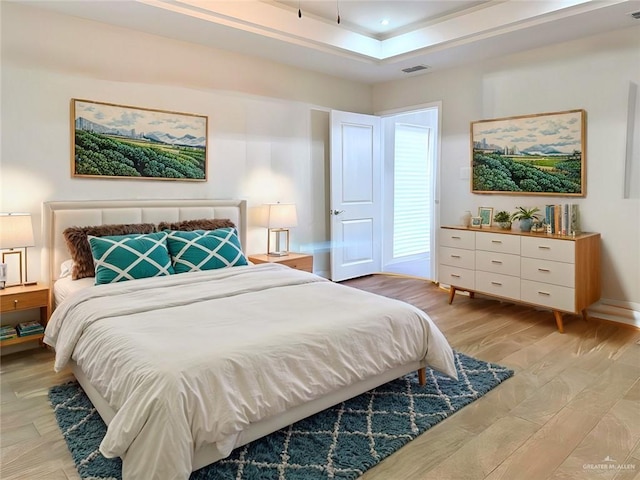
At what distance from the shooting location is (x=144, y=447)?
1709 millimetres

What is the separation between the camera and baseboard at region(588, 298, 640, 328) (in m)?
3.93

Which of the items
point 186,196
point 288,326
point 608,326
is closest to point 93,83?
point 186,196

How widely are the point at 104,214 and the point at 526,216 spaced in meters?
3.75

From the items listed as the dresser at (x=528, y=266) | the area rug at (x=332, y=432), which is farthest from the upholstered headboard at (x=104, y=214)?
the dresser at (x=528, y=266)

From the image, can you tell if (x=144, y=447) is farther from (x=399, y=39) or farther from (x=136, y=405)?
(x=399, y=39)

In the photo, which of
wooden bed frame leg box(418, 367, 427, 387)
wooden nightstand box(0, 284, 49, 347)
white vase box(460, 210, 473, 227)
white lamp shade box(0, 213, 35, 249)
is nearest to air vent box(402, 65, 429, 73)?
white vase box(460, 210, 473, 227)

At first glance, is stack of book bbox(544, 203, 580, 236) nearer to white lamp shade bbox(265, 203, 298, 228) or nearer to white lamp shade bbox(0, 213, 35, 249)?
white lamp shade bbox(265, 203, 298, 228)

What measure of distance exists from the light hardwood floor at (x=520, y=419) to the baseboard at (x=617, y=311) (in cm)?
14

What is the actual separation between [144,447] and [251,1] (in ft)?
11.8

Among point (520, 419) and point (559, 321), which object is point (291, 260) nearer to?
point (559, 321)

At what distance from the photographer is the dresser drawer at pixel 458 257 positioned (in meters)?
4.50

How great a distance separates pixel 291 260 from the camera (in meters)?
4.53

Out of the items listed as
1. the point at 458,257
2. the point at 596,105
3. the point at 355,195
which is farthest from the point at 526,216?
the point at 355,195

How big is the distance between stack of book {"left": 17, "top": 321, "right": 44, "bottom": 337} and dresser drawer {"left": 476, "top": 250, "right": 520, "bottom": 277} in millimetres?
3778
